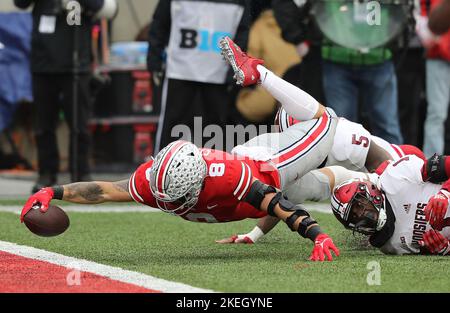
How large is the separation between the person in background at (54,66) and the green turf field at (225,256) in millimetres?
1518

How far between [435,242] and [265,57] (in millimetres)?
5294

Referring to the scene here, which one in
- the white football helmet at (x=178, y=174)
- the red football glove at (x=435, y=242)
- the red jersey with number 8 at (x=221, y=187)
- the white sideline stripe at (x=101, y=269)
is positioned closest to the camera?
the white sideline stripe at (x=101, y=269)

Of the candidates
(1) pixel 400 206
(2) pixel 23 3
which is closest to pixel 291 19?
(2) pixel 23 3

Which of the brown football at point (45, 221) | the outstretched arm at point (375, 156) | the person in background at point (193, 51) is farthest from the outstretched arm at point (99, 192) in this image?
the person in background at point (193, 51)

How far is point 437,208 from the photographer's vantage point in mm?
5336

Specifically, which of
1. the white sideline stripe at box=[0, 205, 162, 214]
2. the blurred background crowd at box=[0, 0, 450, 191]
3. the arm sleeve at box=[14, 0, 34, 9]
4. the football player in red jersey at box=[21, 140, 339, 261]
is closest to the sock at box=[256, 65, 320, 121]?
the football player in red jersey at box=[21, 140, 339, 261]

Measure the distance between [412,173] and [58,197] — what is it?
68.5 inches

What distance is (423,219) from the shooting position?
18.5 feet

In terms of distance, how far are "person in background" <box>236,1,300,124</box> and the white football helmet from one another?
17.2 feet

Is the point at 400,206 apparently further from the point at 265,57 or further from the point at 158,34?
the point at 265,57

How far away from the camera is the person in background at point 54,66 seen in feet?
29.7

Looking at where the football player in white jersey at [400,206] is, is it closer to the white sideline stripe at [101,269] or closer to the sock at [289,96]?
the sock at [289,96]
